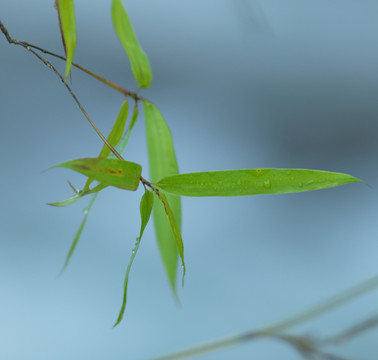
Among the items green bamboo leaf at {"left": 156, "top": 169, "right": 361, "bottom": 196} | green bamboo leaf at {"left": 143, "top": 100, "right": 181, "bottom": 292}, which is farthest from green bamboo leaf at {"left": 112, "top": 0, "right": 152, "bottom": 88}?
green bamboo leaf at {"left": 156, "top": 169, "right": 361, "bottom": 196}

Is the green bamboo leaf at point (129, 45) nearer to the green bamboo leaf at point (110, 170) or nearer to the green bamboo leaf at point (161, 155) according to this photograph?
the green bamboo leaf at point (161, 155)

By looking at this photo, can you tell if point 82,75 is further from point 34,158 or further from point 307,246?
point 307,246

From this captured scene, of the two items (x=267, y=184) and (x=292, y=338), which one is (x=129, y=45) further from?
(x=292, y=338)

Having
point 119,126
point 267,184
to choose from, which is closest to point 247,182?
point 267,184

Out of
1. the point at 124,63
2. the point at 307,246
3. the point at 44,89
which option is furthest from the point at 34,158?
the point at 307,246

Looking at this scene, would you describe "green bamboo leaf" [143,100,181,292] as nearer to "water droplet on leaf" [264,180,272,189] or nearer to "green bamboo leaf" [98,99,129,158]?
"green bamboo leaf" [98,99,129,158]

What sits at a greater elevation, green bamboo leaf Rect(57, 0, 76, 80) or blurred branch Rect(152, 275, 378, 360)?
green bamboo leaf Rect(57, 0, 76, 80)
